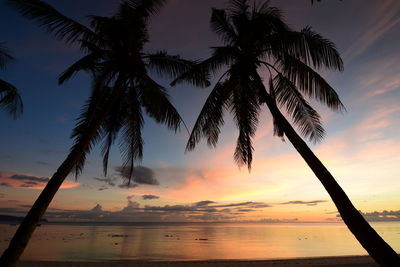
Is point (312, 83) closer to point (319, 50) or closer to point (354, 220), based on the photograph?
point (319, 50)

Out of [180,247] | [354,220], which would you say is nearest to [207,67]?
[354,220]

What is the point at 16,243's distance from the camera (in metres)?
4.88

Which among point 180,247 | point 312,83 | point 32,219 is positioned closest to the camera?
point 32,219

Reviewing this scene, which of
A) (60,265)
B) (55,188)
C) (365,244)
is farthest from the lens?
(60,265)

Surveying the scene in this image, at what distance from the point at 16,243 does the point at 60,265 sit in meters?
9.51

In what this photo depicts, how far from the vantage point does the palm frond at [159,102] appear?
838cm

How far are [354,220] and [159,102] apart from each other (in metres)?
6.33

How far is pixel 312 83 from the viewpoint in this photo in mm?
7348

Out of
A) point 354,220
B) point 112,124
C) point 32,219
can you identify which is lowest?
point 32,219

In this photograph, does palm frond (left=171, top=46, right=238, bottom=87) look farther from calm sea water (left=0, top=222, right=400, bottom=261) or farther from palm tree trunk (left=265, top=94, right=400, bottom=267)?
calm sea water (left=0, top=222, right=400, bottom=261)

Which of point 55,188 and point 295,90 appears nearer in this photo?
point 55,188

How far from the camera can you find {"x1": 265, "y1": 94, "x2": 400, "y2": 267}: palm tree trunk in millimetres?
4289

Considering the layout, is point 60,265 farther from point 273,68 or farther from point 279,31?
point 279,31

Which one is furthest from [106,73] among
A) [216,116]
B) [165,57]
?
[216,116]
